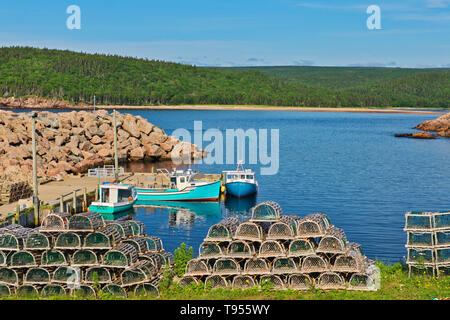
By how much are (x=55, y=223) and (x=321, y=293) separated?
10.8m

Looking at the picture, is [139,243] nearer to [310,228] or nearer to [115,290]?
[115,290]

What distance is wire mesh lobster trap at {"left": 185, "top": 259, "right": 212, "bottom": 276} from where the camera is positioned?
861 inches

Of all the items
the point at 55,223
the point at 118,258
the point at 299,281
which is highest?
the point at 55,223

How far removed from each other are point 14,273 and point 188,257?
6723 mm

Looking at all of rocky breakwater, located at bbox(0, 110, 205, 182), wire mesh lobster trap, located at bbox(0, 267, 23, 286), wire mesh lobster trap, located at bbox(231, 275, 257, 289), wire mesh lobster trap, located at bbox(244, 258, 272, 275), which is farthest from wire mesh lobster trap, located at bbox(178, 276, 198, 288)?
rocky breakwater, located at bbox(0, 110, 205, 182)

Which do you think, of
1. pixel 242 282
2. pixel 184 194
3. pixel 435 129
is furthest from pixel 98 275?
pixel 435 129

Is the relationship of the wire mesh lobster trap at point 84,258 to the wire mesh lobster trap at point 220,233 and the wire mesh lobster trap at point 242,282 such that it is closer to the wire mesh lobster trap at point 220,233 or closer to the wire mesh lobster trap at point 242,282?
the wire mesh lobster trap at point 220,233

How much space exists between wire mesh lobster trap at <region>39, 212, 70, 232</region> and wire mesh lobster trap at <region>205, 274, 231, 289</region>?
6.05 m

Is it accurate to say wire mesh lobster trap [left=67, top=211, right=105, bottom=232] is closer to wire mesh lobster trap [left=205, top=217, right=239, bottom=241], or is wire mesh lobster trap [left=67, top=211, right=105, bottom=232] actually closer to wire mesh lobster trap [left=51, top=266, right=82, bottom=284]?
wire mesh lobster trap [left=51, top=266, right=82, bottom=284]

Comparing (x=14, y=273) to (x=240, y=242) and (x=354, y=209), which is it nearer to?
(x=240, y=242)

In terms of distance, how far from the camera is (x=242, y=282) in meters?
21.6

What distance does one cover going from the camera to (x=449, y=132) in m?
136

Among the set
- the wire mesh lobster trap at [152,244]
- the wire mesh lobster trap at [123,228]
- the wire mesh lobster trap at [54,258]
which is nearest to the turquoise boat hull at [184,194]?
the wire mesh lobster trap at [123,228]
